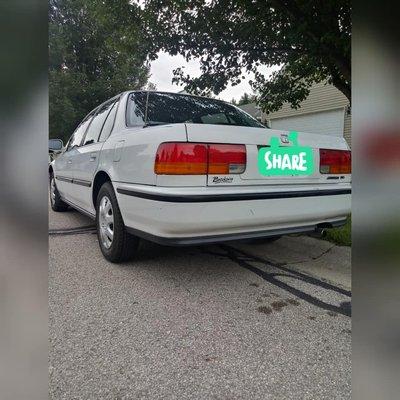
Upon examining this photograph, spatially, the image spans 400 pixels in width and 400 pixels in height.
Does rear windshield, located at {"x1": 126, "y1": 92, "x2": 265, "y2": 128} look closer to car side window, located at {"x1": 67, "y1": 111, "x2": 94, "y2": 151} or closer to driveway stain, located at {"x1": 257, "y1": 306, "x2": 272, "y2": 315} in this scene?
car side window, located at {"x1": 67, "y1": 111, "x2": 94, "y2": 151}

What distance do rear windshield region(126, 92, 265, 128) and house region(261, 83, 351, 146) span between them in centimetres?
1015

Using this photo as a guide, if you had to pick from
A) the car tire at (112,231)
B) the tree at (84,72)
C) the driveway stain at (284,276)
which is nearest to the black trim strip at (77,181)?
the car tire at (112,231)

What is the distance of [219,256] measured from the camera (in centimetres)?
331

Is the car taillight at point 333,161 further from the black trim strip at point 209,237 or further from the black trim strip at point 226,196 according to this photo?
the black trim strip at point 209,237

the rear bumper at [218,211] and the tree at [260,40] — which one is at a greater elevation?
the tree at [260,40]

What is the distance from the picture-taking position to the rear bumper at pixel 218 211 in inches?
85.0

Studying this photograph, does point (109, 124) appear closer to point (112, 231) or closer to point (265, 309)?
point (112, 231)

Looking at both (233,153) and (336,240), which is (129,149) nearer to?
(233,153)

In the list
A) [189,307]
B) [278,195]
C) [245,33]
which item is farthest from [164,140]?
[245,33]

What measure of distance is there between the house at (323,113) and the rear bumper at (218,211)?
35.8 ft

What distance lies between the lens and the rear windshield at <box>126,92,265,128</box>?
2.92 meters

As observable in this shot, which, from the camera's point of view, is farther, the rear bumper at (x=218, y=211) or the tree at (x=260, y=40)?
the tree at (x=260, y=40)

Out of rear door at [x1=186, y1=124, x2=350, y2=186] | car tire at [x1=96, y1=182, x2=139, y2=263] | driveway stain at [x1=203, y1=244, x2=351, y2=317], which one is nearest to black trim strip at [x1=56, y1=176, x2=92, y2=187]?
car tire at [x1=96, y1=182, x2=139, y2=263]

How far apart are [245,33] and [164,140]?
5.42m
